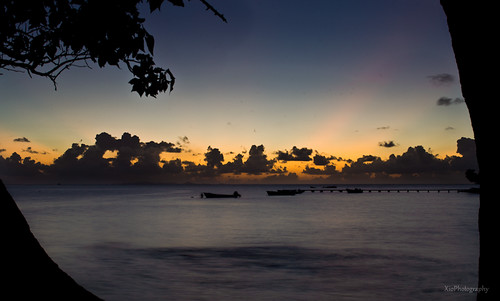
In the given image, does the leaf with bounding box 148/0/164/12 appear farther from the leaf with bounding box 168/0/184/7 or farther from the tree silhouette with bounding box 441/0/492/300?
the tree silhouette with bounding box 441/0/492/300

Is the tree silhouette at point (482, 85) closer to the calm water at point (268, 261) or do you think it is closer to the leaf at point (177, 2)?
the leaf at point (177, 2)

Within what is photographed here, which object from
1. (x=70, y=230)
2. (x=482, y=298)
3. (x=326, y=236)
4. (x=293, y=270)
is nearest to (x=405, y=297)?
(x=293, y=270)

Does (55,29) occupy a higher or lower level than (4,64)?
higher

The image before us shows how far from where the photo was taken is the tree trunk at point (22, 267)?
108 inches

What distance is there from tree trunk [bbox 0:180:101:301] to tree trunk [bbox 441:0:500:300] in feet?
8.69

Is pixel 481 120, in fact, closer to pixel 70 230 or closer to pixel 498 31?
pixel 498 31

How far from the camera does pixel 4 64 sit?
3.94 meters

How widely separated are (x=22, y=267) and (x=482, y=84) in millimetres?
2976

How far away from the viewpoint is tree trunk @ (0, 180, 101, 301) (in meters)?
2.74

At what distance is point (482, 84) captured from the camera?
230 centimetres

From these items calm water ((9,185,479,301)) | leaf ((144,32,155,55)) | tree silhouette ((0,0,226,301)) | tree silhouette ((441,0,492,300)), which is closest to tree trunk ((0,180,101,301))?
tree silhouette ((0,0,226,301))

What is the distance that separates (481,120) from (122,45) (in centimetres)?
297

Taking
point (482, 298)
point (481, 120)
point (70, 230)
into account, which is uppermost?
point (481, 120)

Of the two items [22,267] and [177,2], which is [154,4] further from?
[22,267]
